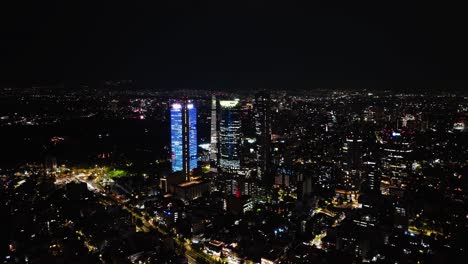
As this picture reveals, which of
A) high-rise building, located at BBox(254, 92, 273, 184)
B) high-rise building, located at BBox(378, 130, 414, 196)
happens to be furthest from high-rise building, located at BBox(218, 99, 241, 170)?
high-rise building, located at BBox(378, 130, 414, 196)

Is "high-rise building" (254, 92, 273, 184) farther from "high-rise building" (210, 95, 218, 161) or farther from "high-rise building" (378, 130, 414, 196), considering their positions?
"high-rise building" (378, 130, 414, 196)

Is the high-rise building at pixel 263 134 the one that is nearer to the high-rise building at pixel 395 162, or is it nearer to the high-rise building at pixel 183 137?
→ the high-rise building at pixel 183 137

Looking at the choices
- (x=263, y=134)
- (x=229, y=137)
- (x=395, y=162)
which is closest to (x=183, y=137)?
(x=229, y=137)

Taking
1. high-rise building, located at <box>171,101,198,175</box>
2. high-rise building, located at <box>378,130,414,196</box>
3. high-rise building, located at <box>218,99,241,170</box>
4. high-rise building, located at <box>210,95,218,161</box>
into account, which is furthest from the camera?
high-rise building, located at <box>210,95,218,161</box>

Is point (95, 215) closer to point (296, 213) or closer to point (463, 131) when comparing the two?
point (296, 213)

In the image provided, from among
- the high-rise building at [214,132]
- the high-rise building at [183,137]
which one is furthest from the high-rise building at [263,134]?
the high-rise building at [214,132]

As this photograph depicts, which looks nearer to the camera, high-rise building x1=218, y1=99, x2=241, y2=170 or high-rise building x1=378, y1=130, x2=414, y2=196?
high-rise building x1=378, y1=130, x2=414, y2=196

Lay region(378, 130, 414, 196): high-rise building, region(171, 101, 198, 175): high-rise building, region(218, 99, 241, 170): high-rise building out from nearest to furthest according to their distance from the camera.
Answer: region(378, 130, 414, 196): high-rise building, region(171, 101, 198, 175): high-rise building, region(218, 99, 241, 170): high-rise building

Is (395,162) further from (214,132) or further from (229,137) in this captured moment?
(214,132)
